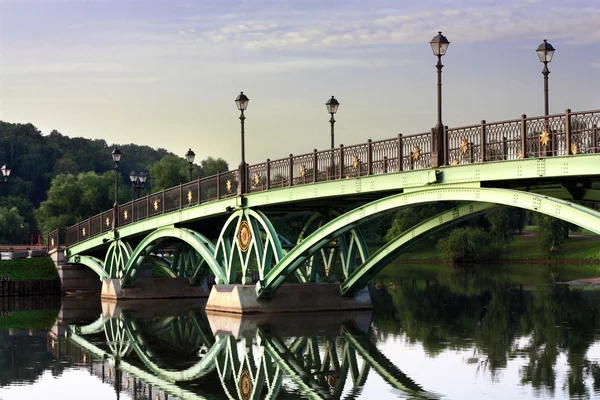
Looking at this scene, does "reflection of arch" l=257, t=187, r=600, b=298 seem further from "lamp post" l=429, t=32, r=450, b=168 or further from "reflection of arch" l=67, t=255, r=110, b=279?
"reflection of arch" l=67, t=255, r=110, b=279

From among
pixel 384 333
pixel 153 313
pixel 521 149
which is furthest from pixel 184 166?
pixel 521 149

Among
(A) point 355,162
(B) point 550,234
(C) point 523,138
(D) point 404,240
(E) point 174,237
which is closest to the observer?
(C) point 523,138

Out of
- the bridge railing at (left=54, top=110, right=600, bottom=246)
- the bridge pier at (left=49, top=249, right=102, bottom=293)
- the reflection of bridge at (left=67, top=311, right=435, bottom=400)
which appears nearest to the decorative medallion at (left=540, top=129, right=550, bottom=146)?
the bridge railing at (left=54, top=110, right=600, bottom=246)

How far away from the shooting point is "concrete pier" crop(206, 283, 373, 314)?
4375 centimetres

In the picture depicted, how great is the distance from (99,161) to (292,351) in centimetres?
16141

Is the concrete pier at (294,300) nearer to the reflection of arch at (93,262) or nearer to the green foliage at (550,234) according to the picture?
the reflection of arch at (93,262)

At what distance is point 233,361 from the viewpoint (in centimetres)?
3047

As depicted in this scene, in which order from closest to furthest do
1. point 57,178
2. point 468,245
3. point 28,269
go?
point 28,269, point 468,245, point 57,178

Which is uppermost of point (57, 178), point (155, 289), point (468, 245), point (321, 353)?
point (57, 178)

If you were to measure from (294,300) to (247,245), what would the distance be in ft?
9.33

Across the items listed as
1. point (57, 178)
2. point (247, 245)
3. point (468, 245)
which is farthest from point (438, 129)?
point (57, 178)

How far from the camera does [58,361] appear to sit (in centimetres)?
3216

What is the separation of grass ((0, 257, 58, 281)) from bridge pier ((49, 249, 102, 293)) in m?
1.04

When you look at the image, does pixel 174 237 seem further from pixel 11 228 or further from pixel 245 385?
pixel 11 228
